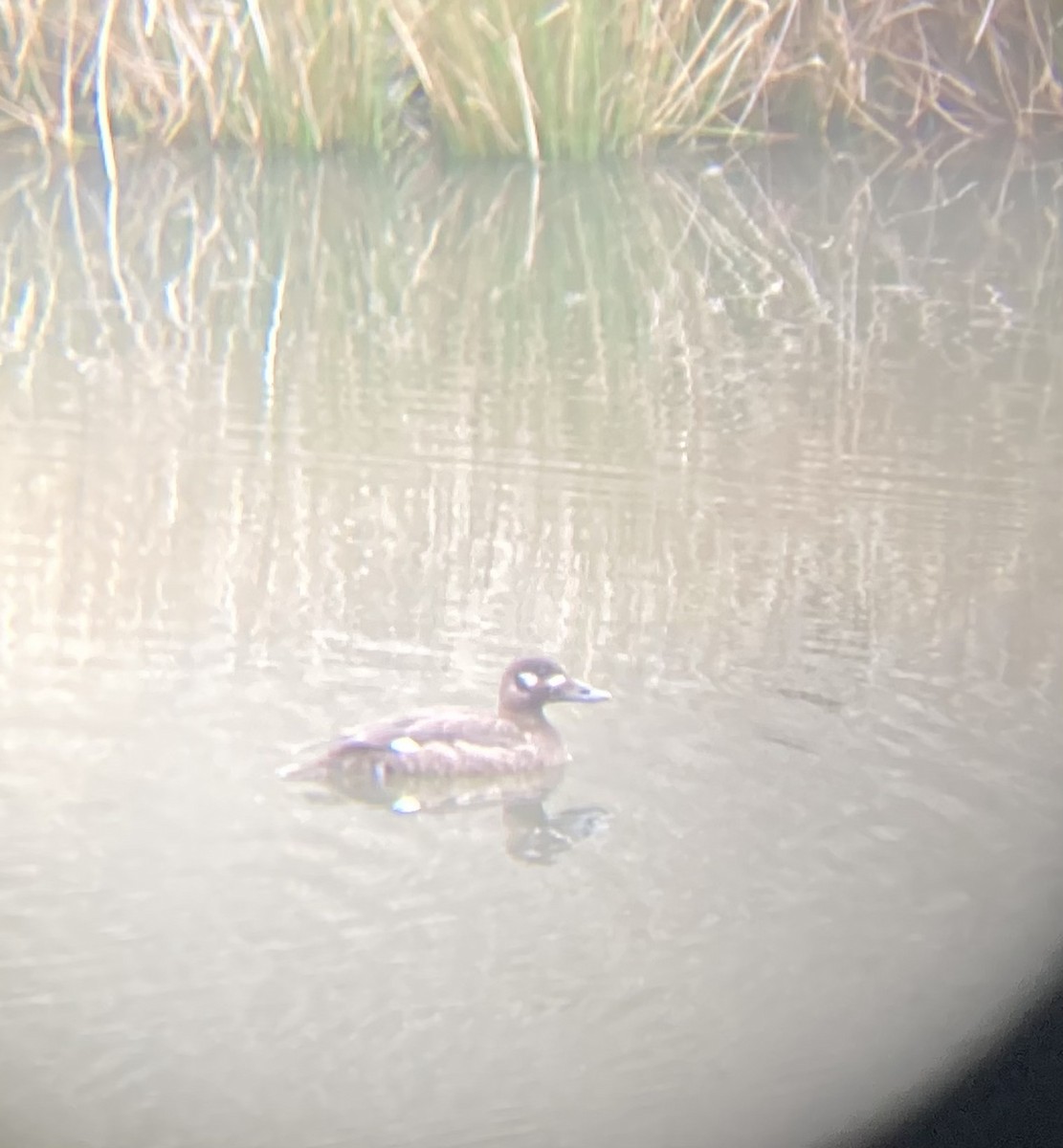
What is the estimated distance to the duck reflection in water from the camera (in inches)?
76.9

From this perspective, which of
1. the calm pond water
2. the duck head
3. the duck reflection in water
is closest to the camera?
the calm pond water

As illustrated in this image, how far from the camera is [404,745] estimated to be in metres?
2.03

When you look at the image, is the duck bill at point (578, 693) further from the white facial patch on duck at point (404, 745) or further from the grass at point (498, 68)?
the grass at point (498, 68)

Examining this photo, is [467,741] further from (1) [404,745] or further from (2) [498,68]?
(2) [498,68]

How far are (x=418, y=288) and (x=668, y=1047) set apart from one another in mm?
2988

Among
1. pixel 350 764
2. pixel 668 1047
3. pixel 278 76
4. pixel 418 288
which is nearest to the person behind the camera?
pixel 668 1047

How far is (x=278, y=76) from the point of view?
18.5 feet

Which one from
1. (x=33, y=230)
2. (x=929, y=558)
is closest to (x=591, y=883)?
(x=929, y=558)

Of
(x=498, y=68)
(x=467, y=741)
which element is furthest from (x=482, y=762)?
(x=498, y=68)

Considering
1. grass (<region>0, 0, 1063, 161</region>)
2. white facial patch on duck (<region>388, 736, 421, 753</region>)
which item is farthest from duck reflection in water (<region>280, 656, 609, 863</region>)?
grass (<region>0, 0, 1063, 161</region>)

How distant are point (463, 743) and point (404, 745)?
11 centimetres

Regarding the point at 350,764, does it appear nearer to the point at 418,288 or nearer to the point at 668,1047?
the point at 668,1047

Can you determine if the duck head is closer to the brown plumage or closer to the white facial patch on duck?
the brown plumage

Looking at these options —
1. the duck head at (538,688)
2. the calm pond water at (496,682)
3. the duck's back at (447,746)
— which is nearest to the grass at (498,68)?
the calm pond water at (496,682)
